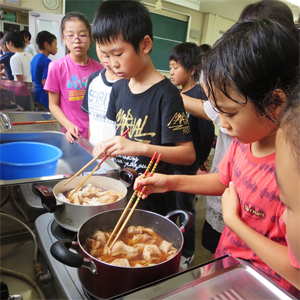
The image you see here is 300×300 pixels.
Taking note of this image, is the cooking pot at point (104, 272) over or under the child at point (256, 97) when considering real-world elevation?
under

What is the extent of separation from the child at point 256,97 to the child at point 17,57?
4369 mm

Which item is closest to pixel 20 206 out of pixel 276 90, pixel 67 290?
pixel 67 290

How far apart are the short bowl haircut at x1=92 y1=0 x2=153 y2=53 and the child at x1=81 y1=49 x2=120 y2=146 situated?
393mm

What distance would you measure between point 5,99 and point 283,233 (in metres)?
2.72

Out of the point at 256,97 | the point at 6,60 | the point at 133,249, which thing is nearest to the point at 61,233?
the point at 133,249

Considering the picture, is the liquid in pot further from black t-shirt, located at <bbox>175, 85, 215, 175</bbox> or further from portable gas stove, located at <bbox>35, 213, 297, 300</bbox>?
black t-shirt, located at <bbox>175, 85, 215, 175</bbox>

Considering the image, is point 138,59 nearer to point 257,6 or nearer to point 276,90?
point 257,6

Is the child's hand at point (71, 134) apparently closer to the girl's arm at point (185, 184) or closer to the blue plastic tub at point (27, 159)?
the blue plastic tub at point (27, 159)

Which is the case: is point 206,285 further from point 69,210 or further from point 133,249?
point 69,210

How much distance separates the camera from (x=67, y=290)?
1.84 feet

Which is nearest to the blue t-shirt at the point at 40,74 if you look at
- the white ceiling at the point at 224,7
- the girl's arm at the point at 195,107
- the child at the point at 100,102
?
the child at the point at 100,102

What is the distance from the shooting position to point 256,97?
64 cm

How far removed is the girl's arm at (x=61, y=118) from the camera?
1577 mm

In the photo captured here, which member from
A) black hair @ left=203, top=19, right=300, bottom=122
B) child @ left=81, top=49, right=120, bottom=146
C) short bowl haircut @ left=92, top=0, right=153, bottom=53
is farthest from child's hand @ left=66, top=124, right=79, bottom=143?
black hair @ left=203, top=19, right=300, bottom=122
